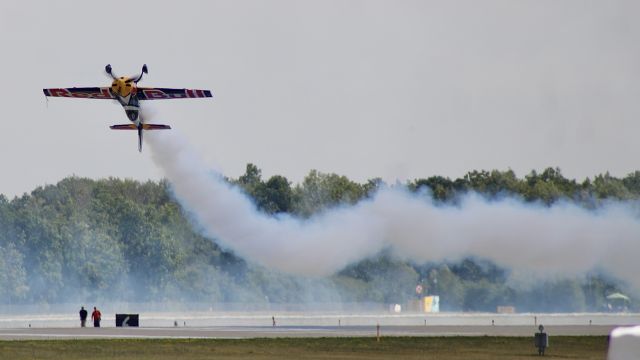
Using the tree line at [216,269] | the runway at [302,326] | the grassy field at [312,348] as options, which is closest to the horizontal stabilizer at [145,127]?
the runway at [302,326]

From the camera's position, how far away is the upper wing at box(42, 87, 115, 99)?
97438mm

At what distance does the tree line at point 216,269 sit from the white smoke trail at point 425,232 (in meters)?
46.6

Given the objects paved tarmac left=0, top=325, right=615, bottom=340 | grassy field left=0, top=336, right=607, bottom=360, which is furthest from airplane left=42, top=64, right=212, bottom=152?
grassy field left=0, top=336, right=607, bottom=360

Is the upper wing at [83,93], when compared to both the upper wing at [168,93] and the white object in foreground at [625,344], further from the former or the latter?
the white object in foreground at [625,344]

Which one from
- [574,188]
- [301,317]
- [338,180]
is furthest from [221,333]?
[574,188]

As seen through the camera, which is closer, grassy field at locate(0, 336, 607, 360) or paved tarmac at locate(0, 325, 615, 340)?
grassy field at locate(0, 336, 607, 360)

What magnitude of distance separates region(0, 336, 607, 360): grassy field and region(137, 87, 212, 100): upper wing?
69.4ft

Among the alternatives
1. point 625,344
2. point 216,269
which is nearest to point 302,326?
point 216,269

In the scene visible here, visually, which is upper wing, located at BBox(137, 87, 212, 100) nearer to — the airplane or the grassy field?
the airplane

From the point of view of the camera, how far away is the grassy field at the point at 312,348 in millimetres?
70250

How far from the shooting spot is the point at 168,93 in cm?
9875

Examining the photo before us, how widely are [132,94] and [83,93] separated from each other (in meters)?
4.86

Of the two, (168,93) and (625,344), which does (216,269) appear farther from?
(625,344)

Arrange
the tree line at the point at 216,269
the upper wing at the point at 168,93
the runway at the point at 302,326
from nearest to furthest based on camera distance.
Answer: the runway at the point at 302,326 → the upper wing at the point at 168,93 → the tree line at the point at 216,269
